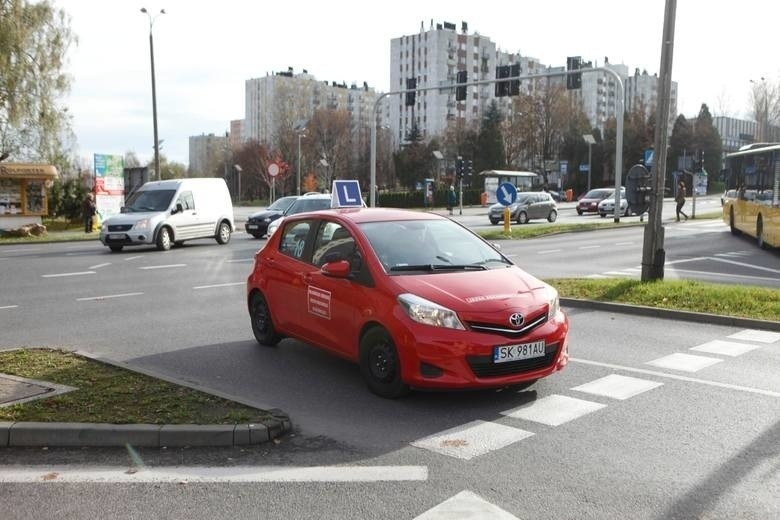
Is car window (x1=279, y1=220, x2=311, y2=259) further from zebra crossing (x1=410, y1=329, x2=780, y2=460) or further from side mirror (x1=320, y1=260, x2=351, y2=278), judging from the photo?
zebra crossing (x1=410, y1=329, x2=780, y2=460)

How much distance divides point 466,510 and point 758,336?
669 cm

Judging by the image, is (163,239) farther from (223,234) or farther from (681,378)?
(681,378)

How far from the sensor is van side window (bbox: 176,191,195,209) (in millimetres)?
24500

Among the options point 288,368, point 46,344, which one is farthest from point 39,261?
point 288,368

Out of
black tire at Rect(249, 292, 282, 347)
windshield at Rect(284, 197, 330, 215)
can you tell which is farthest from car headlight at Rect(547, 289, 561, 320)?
windshield at Rect(284, 197, 330, 215)

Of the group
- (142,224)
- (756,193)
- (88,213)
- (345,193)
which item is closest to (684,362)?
(345,193)

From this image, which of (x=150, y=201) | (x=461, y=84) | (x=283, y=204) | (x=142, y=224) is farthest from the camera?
(x=461, y=84)

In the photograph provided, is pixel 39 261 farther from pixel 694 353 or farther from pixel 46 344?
pixel 694 353

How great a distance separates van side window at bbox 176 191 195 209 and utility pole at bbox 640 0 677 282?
51.6 ft

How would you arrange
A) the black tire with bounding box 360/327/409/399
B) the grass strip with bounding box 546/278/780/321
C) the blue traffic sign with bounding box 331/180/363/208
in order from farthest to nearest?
1. the blue traffic sign with bounding box 331/180/363/208
2. the grass strip with bounding box 546/278/780/321
3. the black tire with bounding box 360/327/409/399

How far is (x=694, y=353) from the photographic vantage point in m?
8.42

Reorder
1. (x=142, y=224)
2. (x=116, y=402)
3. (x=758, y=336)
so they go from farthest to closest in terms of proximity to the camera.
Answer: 1. (x=142, y=224)
2. (x=758, y=336)
3. (x=116, y=402)

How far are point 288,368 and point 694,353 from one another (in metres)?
4.29

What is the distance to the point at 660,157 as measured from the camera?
1278 cm
